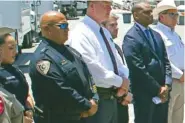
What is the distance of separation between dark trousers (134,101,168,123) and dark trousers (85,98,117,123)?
2.50 ft

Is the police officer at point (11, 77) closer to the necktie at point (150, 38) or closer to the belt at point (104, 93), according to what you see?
the belt at point (104, 93)

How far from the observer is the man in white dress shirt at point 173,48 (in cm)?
502

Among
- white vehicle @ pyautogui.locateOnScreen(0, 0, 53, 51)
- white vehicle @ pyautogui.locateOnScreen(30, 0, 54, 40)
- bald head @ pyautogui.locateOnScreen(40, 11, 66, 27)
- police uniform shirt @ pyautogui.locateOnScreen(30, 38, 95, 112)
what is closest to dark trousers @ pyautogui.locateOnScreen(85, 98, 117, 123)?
police uniform shirt @ pyautogui.locateOnScreen(30, 38, 95, 112)

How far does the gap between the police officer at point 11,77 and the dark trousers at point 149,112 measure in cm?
151

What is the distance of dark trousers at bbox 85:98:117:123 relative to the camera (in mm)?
3928

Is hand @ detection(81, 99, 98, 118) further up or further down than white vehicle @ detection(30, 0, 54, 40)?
further down

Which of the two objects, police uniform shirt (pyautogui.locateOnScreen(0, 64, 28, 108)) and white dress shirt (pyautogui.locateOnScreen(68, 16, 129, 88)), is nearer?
police uniform shirt (pyautogui.locateOnScreen(0, 64, 28, 108))

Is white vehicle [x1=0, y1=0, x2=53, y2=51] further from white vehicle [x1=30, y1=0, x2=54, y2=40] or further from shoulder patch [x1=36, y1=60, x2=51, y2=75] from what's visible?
shoulder patch [x1=36, y1=60, x2=51, y2=75]

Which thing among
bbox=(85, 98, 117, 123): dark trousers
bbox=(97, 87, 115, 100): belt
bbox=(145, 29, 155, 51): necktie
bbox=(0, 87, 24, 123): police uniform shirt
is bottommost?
bbox=(85, 98, 117, 123): dark trousers

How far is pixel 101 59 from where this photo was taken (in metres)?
3.95

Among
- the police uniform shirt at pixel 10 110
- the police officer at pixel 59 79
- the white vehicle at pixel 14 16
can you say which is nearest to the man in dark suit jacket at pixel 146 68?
the police officer at pixel 59 79

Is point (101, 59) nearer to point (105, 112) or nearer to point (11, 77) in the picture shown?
point (105, 112)

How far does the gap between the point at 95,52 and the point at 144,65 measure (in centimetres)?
85

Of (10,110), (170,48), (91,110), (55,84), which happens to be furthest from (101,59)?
(10,110)
